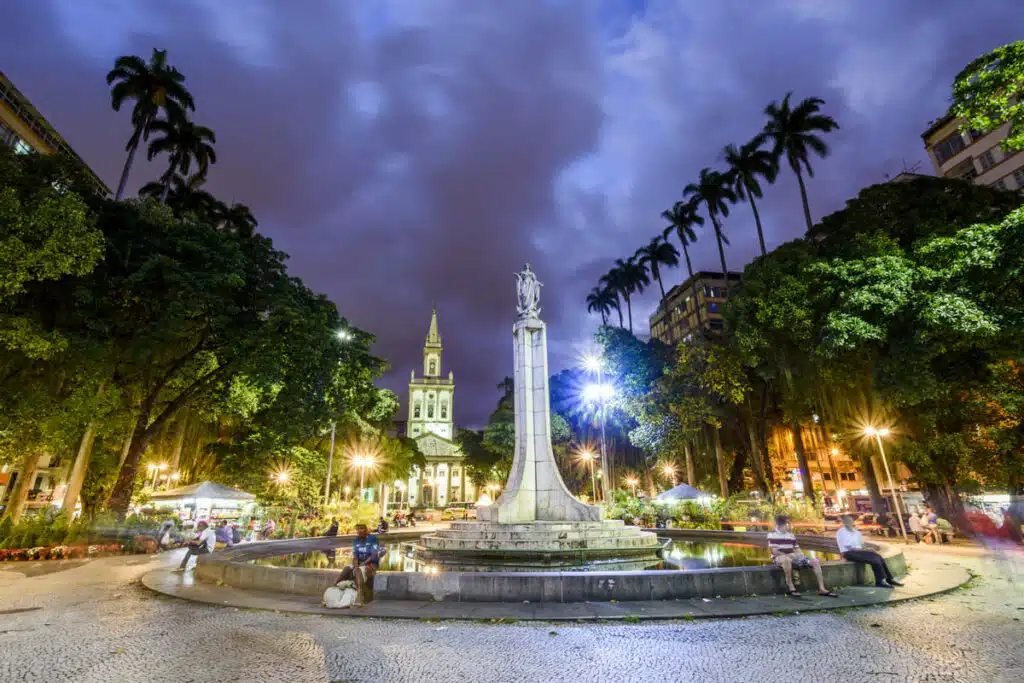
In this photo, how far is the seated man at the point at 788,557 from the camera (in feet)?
26.5

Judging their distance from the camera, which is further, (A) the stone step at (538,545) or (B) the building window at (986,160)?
(B) the building window at (986,160)

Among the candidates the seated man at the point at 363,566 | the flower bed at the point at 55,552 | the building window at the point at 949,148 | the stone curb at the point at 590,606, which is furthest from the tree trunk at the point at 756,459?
the flower bed at the point at 55,552

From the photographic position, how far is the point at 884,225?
23.2 meters

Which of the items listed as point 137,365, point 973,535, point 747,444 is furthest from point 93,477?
point 973,535

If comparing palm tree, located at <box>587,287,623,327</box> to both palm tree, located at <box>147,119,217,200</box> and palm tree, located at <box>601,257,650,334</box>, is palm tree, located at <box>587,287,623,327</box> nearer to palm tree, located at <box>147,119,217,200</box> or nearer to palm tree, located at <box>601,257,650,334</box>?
palm tree, located at <box>601,257,650,334</box>

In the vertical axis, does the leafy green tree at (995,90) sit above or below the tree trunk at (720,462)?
above

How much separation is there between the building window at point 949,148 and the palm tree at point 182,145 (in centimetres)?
5214

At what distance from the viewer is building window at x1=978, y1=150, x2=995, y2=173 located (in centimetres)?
3169

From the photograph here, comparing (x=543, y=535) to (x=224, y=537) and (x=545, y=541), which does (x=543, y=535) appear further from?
(x=224, y=537)

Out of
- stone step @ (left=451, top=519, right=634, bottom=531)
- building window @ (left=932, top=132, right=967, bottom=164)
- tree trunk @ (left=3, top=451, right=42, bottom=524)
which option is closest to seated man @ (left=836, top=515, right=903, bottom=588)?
stone step @ (left=451, top=519, right=634, bottom=531)

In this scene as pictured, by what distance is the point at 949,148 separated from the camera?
3481 cm

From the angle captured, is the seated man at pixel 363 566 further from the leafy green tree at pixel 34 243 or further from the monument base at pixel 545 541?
the leafy green tree at pixel 34 243

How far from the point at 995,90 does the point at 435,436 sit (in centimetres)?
9261

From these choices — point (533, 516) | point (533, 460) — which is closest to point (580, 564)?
point (533, 516)
